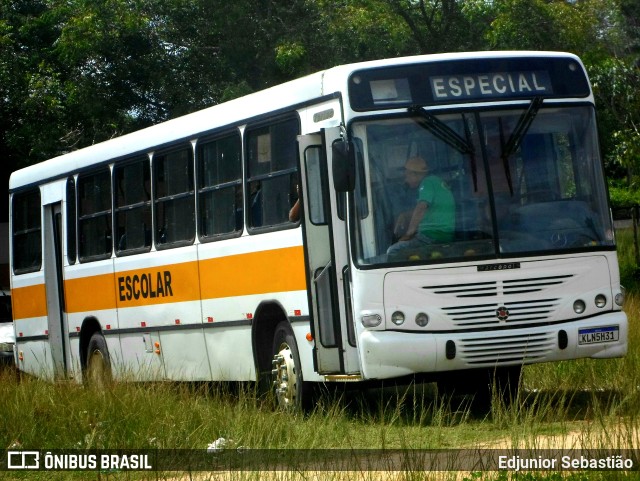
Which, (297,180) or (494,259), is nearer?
(494,259)

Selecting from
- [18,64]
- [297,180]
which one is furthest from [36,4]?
[297,180]

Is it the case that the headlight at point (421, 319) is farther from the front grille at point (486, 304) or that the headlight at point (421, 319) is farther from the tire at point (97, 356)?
the tire at point (97, 356)

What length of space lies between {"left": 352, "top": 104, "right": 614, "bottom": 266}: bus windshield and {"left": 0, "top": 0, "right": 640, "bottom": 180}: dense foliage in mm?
14505

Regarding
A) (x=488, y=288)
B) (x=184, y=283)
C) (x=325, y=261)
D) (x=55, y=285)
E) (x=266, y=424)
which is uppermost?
(x=55, y=285)

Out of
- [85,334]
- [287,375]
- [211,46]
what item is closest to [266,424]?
[287,375]

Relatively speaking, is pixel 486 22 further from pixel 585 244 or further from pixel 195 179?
pixel 585 244

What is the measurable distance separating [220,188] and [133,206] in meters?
2.45

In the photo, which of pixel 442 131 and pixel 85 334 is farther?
pixel 85 334

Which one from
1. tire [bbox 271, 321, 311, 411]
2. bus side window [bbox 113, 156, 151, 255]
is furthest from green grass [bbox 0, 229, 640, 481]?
bus side window [bbox 113, 156, 151, 255]

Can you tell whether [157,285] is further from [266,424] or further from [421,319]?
[266,424]

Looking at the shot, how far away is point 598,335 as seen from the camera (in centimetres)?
1120

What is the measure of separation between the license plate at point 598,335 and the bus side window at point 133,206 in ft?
19.2

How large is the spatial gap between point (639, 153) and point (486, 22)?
7.52 meters

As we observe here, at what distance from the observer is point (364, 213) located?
11133mm
